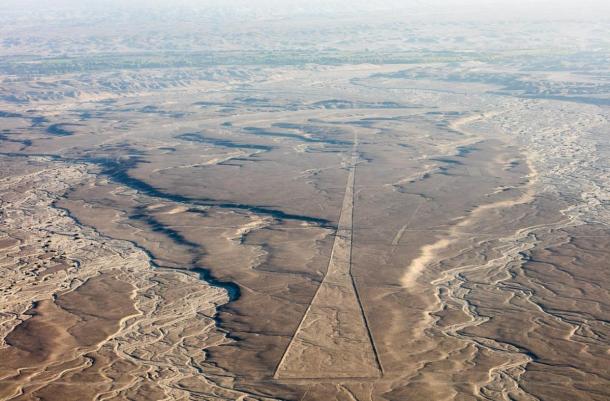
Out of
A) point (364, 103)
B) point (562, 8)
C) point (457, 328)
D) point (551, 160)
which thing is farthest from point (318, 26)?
point (457, 328)

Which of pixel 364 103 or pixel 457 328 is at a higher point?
pixel 457 328

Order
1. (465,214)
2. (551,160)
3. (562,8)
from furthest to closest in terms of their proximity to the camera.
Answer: (562,8) → (551,160) → (465,214)

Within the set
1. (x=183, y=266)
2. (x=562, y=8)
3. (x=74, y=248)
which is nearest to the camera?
(x=183, y=266)

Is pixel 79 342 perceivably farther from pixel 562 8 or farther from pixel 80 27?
pixel 562 8

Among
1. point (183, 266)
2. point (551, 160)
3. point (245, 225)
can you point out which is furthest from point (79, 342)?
point (551, 160)

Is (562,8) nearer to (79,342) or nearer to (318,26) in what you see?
(318,26)

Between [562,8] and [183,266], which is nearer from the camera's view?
[183,266]
